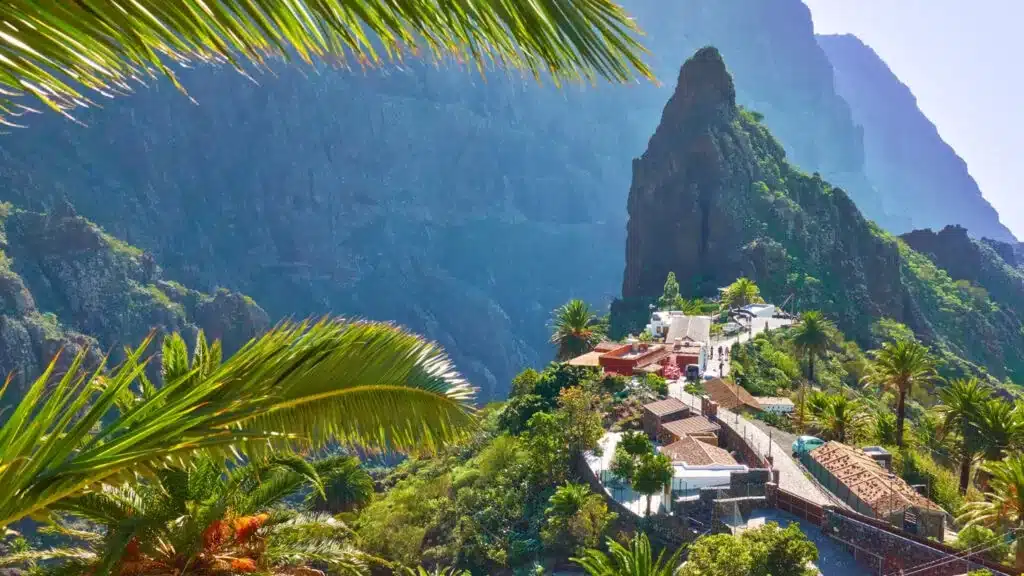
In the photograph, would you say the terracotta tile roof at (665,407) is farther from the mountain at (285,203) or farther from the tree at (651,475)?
the mountain at (285,203)

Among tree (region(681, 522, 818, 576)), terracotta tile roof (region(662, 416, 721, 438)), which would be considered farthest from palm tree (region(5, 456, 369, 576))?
terracotta tile roof (region(662, 416, 721, 438))

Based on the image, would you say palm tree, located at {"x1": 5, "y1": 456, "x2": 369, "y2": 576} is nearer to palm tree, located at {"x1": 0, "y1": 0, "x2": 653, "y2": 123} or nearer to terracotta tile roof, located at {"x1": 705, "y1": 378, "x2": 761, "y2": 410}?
palm tree, located at {"x1": 0, "y1": 0, "x2": 653, "y2": 123}

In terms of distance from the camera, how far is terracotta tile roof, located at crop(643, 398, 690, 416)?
34500 millimetres

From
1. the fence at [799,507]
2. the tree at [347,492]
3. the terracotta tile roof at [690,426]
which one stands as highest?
the terracotta tile roof at [690,426]

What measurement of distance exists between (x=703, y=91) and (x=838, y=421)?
209 feet

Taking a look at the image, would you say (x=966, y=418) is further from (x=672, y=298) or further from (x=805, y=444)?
(x=672, y=298)

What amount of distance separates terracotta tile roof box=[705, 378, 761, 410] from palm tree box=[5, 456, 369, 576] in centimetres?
3586

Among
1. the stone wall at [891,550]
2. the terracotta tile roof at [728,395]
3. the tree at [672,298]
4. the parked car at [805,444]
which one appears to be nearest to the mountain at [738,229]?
the tree at [672,298]

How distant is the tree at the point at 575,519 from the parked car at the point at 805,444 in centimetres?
943

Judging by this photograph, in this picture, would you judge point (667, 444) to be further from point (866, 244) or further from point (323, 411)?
point (866, 244)

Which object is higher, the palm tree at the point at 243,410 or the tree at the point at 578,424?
the tree at the point at 578,424

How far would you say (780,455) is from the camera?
31.6m

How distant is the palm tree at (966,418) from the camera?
27.2 m

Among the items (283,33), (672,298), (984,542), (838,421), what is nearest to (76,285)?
(672,298)
